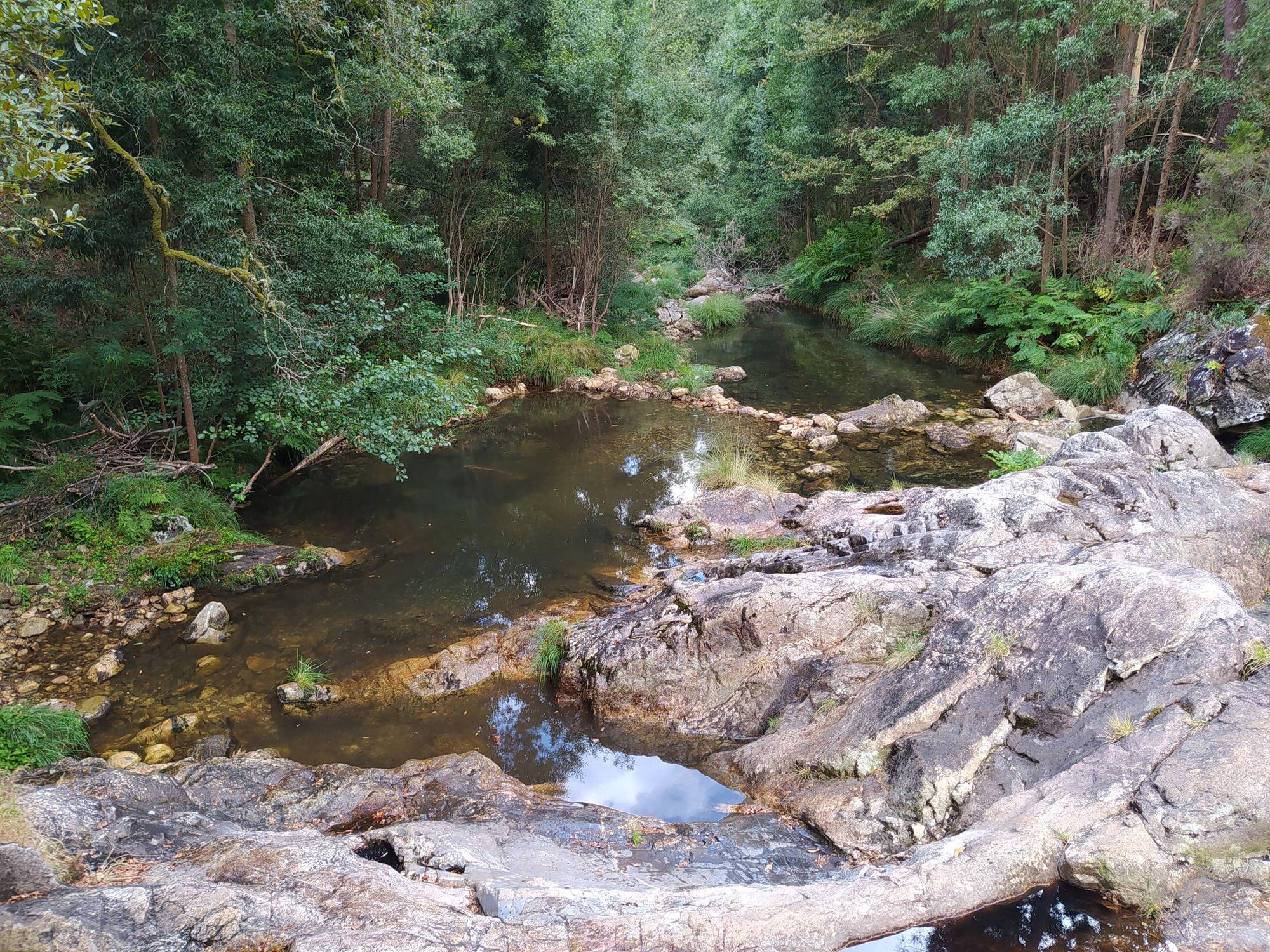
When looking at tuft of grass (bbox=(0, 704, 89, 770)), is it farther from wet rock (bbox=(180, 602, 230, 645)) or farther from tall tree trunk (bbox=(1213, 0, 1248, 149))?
tall tree trunk (bbox=(1213, 0, 1248, 149))

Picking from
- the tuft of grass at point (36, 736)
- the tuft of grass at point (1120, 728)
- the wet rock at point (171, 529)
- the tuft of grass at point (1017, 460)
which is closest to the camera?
the tuft of grass at point (1120, 728)

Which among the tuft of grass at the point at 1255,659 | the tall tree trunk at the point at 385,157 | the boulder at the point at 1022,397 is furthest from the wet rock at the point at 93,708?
the boulder at the point at 1022,397

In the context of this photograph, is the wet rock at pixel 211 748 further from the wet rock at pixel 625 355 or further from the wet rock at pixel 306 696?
the wet rock at pixel 625 355

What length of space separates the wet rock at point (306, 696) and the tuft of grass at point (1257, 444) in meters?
10.5

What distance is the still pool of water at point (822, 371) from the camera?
14.9m

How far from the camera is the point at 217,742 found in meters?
5.27

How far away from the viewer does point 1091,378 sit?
1289 centimetres

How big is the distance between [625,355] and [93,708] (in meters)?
14.1

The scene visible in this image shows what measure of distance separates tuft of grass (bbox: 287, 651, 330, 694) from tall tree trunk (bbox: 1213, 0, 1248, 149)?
15.4 meters

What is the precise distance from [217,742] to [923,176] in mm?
18473

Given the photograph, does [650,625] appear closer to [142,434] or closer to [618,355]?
[142,434]

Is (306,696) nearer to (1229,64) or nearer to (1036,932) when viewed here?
(1036,932)

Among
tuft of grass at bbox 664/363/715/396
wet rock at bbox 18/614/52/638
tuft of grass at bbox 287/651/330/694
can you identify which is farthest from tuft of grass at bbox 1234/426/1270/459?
wet rock at bbox 18/614/52/638

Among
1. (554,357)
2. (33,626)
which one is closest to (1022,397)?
(554,357)
